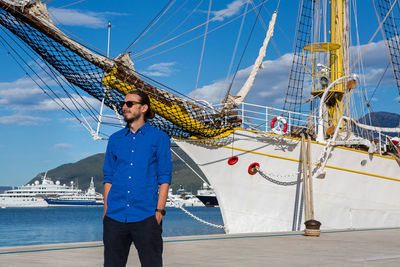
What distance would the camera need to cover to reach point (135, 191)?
318 cm

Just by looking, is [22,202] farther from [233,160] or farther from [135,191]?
[135,191]

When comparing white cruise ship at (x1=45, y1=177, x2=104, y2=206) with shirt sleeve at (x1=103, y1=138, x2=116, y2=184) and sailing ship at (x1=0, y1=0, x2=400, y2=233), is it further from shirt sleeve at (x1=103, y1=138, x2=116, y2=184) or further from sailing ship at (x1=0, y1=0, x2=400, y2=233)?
shirt sleeve at (x1=103, y1=138, x2=116, y2=184)

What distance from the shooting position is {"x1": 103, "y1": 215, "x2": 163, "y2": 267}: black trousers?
3.16 metres

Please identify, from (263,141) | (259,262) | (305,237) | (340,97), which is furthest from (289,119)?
(259,262)

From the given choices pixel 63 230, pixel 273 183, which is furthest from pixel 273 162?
pixel 63 230

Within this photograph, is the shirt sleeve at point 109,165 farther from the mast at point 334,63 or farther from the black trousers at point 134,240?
the mast at point 334,63

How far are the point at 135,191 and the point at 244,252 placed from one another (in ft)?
13.1

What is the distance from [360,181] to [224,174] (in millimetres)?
4014

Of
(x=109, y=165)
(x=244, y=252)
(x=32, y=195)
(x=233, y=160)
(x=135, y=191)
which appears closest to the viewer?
Result: (x=135, y=191)

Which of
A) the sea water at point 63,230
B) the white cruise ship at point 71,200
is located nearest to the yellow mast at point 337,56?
the sea water at point 63,230

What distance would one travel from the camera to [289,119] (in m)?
14.6

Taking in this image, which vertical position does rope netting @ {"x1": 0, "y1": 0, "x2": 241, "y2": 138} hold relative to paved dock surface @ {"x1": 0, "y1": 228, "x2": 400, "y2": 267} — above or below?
above

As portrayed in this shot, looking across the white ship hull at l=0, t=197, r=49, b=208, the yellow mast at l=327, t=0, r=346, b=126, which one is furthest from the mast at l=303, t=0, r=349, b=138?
the white ship hull at l=0, t=197, r=49, b=208

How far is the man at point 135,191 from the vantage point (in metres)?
3.17
